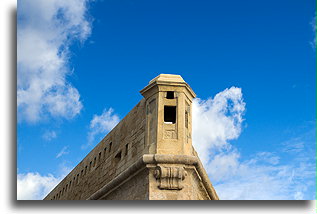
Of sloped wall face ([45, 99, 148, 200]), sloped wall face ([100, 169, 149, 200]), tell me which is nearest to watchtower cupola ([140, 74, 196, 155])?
sloped wall face ([45, 99, 148, 200])

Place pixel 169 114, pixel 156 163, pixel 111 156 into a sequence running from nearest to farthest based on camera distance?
pixel 156 163 < pixel 169 114 < pixel 111 156

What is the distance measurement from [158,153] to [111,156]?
8.37 ft

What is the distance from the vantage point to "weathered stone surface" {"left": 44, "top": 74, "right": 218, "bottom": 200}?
7473 millimetres

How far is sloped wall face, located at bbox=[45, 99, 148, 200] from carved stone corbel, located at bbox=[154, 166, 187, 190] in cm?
69

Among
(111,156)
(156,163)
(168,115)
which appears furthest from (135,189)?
(111,156)

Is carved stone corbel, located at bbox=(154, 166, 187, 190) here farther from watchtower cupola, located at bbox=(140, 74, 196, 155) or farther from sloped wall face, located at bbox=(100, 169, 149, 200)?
watchtower cupola, located at bbox=(140, 74, 196, 155)

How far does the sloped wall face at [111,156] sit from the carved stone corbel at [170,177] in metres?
0.69

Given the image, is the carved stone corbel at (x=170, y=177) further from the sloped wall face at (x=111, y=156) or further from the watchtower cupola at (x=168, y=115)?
the sloped wall face at (x=111, y=156)

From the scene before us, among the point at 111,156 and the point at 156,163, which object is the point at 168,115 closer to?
the point at 156,163

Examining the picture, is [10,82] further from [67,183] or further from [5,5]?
[67,183]

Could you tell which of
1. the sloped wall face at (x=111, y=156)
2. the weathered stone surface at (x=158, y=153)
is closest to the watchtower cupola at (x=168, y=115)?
the weathered stone surface at (x=158, y=153)

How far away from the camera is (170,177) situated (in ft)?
24.4

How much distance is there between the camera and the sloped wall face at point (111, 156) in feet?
28.4
